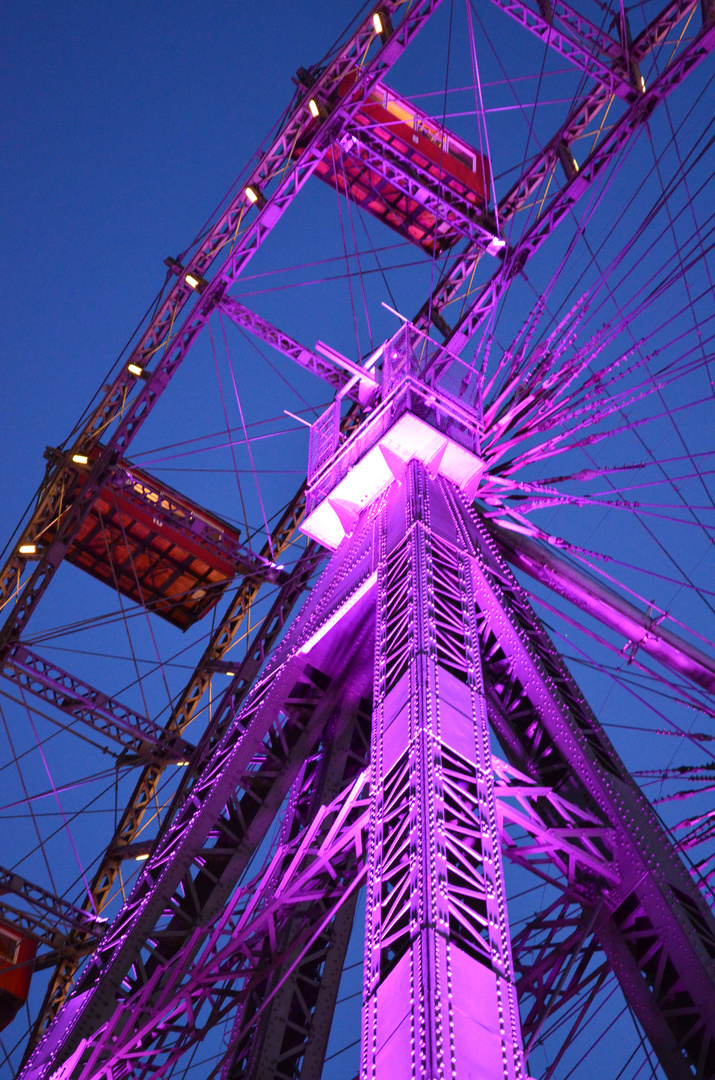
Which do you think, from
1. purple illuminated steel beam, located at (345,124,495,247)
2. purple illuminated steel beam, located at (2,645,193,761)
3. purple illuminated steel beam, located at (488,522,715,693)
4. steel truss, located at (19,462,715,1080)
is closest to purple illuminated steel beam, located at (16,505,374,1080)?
steel truss, located at (19,462,715,1080)

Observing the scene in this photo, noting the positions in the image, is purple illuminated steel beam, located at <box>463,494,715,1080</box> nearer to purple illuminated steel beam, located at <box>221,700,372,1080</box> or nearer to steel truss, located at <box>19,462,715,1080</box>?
steel truss, located at <box>19,462,715,1080</box>

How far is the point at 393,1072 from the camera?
4.47m

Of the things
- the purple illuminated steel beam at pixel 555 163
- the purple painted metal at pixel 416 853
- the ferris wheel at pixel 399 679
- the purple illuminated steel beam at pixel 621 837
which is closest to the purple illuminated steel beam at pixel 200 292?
the ferris wheel at pixel 399 679

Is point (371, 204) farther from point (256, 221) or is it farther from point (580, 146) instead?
point (580, 146)

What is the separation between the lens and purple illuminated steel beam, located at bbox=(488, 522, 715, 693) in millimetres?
12594

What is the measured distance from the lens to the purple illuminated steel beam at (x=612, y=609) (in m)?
12.6

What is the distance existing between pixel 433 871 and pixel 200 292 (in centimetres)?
1351

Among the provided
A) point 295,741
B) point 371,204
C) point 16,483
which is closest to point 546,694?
point 295,741

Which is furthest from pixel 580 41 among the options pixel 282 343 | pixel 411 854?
pixel 411 854

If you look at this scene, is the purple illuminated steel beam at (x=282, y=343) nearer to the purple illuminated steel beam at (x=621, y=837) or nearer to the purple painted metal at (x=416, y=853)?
the purple painted metal at (x=416, y=853)

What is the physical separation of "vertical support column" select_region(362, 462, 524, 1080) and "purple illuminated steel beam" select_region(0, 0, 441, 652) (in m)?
9.82

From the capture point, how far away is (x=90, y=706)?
18.1m

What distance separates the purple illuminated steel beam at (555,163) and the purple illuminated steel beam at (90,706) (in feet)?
28.7

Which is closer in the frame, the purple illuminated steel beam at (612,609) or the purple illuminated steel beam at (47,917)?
the purple illuminated steel beam at (612,609)
